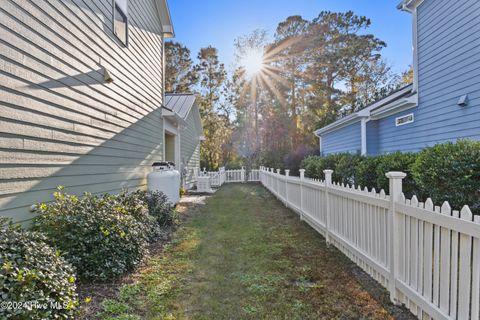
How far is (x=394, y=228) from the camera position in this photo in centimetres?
288

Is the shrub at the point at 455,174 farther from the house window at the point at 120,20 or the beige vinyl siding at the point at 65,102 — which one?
the house window at the point at 120,20

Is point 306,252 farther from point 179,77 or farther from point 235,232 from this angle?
point 179,77

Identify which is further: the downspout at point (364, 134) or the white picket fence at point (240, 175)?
the white picket fence at point (240, 175)

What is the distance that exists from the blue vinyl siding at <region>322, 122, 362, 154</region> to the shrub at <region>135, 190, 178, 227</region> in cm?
818

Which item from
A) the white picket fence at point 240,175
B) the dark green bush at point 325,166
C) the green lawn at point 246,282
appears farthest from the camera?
the white picket fence at point 240,175

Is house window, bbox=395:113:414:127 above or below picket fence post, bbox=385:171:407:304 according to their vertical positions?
above

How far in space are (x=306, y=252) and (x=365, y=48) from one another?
76.8 feet

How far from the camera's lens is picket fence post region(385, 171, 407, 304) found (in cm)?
287

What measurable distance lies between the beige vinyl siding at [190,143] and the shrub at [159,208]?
23.7ft

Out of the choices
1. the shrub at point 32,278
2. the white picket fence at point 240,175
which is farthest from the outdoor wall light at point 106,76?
the white picket fence at point 240,175

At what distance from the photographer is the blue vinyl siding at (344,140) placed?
11.7 metres

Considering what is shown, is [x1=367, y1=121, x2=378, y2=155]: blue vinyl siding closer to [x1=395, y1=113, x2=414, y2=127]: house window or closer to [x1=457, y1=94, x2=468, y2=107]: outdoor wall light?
[x1=395, y1=113, x2=414, y2=127]: house window

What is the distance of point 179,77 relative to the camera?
88.6 feet

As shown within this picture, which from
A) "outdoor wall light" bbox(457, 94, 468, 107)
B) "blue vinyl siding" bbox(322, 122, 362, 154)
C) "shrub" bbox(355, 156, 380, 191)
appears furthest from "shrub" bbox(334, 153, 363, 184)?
"blue vinyl siding" bbox(322, 122, 362, 154)
